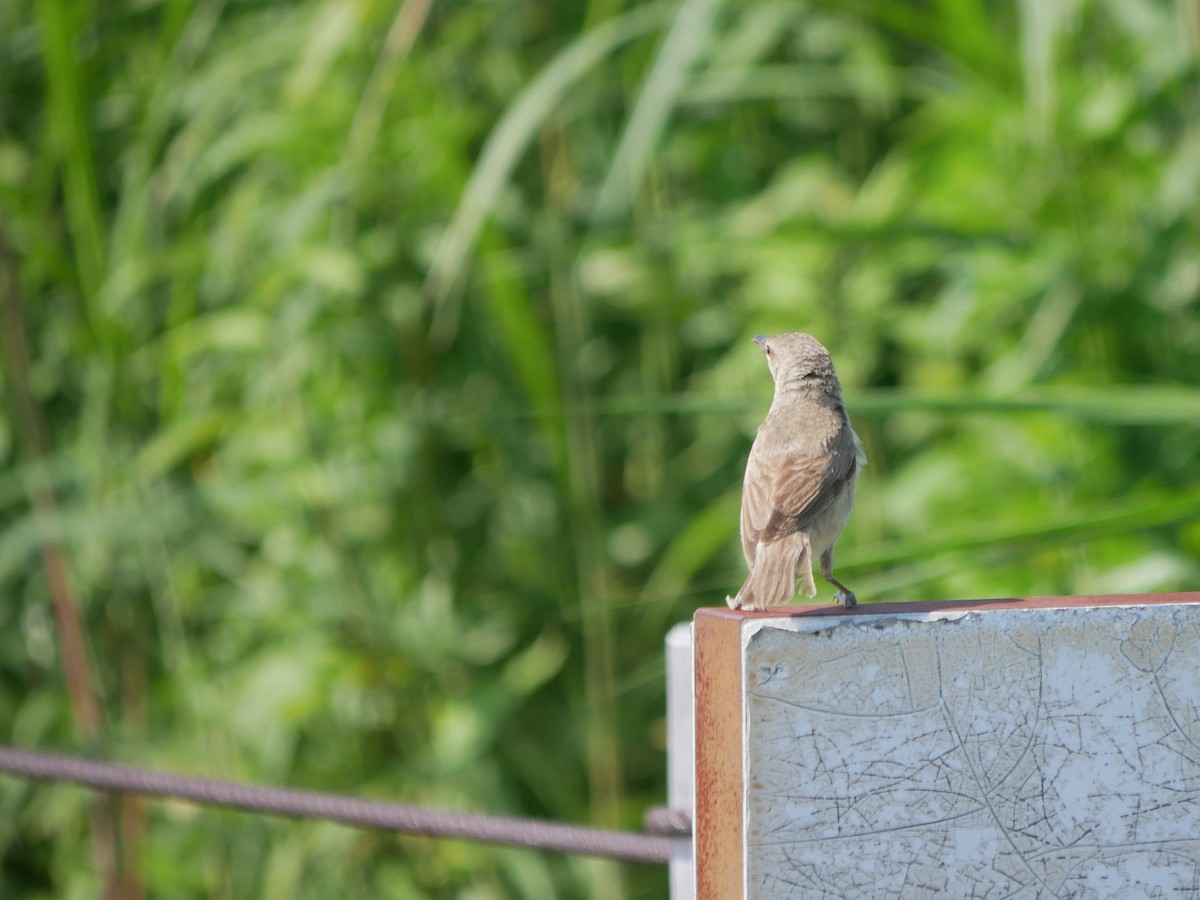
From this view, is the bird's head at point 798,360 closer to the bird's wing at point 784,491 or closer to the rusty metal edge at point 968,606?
the bird's wing at point 784,491

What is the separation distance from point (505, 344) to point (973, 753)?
157cm

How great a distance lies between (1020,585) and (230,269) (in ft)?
4.78

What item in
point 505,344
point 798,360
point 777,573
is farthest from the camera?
point 505,344

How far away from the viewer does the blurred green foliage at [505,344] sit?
2041 millimetres

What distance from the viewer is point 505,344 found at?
92.7 inches

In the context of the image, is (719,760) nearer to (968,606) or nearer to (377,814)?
(968,606)

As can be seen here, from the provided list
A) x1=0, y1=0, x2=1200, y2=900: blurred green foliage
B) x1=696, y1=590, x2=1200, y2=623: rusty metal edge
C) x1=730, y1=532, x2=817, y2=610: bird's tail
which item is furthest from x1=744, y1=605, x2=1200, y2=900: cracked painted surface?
x1=0, y1=0, x2=1200, y2=900: blurred green foliage

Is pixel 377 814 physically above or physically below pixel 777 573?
below

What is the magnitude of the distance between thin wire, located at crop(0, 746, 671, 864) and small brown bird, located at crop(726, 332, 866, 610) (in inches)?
9.9

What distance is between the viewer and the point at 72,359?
300cm

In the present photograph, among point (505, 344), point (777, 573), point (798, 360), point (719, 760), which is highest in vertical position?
point (505, 344)

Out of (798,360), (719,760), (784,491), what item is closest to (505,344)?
(798,360)

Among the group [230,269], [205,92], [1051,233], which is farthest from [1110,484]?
[205,92]

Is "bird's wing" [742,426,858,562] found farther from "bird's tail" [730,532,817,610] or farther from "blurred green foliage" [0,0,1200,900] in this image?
"blurred green foliage" [0,0,1200,900]
